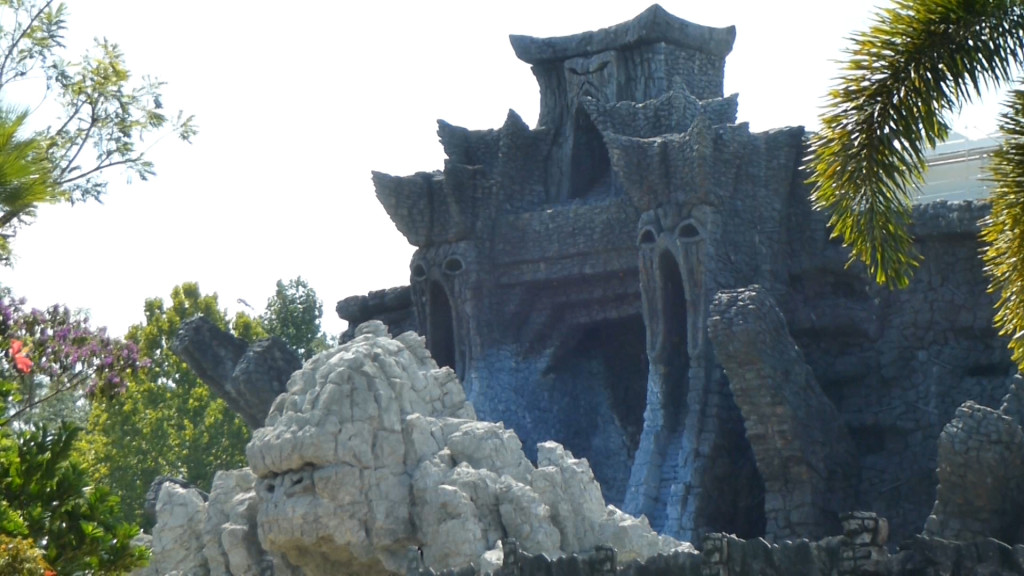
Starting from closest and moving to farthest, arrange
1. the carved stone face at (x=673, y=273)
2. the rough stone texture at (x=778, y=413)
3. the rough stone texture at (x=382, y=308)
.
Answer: the rough stone texture at (x=778, y=413) → the carved stone face at (x=673, y=273) → the rough stone texture at (x=382, y=308)

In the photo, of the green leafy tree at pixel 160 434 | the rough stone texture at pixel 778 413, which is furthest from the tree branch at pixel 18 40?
the green leafy tree at pixel 160 434

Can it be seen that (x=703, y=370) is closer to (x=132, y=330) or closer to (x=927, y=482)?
(x=927, y=482)

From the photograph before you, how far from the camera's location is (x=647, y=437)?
90.2ft

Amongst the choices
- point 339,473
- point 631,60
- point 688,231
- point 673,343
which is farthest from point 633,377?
point 339,473

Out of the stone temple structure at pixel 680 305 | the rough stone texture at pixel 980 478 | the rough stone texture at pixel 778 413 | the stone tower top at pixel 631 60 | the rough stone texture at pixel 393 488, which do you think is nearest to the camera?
the rough stone texture at pixel 393 488

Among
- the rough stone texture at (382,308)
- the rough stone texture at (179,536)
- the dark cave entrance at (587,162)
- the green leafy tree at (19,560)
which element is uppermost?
the dark cave entrance at (587,162)

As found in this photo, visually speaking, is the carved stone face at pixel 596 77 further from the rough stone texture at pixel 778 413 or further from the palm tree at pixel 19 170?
the palm tree at pixel 19 170

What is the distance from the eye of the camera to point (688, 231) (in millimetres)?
27766

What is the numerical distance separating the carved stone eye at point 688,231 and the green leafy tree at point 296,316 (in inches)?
803

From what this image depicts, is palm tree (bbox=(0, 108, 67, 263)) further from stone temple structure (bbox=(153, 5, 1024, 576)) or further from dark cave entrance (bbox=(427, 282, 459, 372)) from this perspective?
dark cave entrance (bbox=(427, 282, 459, 372))

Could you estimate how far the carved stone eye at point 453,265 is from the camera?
2998 cm

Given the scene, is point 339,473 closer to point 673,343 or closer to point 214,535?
point 214,535

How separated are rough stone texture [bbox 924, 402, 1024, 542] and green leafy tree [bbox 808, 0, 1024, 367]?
33.5 ft

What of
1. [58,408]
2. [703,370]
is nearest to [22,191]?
[703,370]
